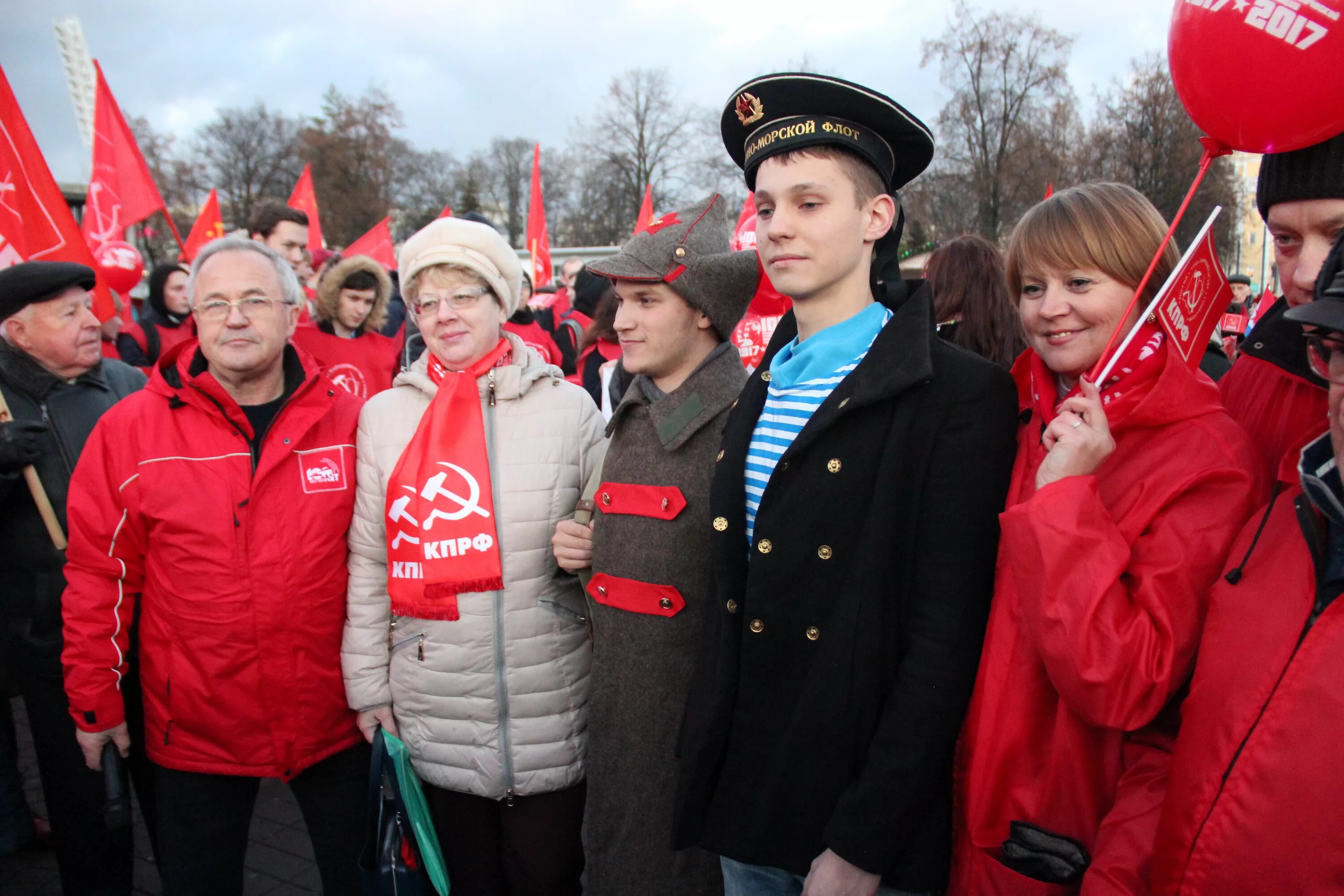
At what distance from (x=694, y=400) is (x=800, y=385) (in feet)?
1.66

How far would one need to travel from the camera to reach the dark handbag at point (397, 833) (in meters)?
2.44

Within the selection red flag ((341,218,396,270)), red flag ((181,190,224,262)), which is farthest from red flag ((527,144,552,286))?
red flag ((181,190,224,262))

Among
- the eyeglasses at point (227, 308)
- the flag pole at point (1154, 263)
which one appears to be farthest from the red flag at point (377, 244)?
the flag pole at point (1154, 263)

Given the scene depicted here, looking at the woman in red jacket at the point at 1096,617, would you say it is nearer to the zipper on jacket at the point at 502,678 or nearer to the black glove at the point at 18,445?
the zipper on jacket at the point at 502,678

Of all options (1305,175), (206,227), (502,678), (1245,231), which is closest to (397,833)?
(502,678)

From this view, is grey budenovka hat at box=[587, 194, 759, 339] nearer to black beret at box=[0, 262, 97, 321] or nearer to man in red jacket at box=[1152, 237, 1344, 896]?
man in red jacket at box=[1152, 237, 1344, 896]

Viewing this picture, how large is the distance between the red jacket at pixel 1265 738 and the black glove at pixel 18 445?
3471mm

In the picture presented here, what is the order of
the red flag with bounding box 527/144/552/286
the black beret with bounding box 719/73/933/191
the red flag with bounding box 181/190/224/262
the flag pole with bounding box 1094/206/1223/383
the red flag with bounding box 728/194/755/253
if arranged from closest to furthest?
the flag pole with bounding box 1094/206/1223/383, the black beret with bounding box 719/73/933/191, the red flag with bounding box 728/194/755/253, the red flag with bounding box 181/190/224/262, the red flag with bounding box 527/144/552/286

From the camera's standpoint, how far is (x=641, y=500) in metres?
2.25

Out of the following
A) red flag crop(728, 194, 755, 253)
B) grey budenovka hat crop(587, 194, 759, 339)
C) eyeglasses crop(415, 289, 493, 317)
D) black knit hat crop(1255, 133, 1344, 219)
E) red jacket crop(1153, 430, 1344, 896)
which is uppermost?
red flag crop(728, 194, 755, 253)

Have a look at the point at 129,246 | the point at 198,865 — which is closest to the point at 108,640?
the point at 198,865

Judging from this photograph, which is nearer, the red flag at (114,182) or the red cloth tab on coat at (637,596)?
the red cloth tab on coat at (637,596)

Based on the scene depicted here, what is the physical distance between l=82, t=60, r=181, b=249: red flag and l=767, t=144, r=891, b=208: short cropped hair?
5.90 m

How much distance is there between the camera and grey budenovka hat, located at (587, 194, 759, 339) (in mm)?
2320
